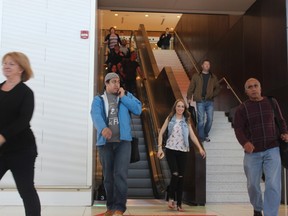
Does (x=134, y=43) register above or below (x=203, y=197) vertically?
above

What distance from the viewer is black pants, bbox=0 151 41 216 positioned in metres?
3.18

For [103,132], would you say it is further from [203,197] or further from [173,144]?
[203,197]

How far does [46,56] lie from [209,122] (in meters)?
3.51

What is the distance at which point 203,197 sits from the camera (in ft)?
21.8

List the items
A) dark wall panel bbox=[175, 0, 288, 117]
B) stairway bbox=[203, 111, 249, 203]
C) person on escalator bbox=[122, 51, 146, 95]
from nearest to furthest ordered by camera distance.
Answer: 1. stairway bbox=[203, 111, 249, 203]
2. dark wall panel bbox=[175, 0, 288, 117]
3. person on escalator bbox=[122, 51, 146, 95]

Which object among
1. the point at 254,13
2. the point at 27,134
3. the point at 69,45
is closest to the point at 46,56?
the point at 69,45

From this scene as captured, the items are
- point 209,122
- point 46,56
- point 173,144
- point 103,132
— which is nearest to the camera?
point 103,132

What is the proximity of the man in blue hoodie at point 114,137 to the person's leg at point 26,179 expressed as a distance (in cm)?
143

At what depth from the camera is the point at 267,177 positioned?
434 centimetres

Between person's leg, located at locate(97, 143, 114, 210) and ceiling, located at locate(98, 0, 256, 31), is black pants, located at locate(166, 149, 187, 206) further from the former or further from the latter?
ceiling, located at locate(98, 0, 256, 31)

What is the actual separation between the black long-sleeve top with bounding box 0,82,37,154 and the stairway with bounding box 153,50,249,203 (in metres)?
4.46

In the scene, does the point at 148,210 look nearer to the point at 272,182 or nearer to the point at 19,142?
the point at 272,182

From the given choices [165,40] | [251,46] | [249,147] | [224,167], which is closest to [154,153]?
[224,167]

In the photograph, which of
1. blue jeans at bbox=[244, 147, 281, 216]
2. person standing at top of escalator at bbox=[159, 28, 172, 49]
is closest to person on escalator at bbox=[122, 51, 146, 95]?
person standing at top of escalator at bbox=[159, 28, 172, 49]
